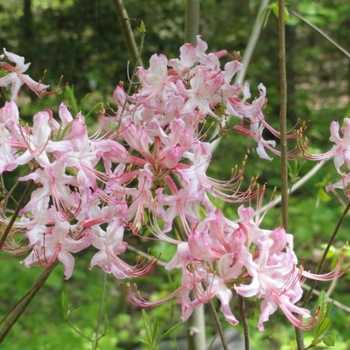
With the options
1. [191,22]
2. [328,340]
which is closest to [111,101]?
[191,22]

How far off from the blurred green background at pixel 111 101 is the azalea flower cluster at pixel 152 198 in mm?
1298

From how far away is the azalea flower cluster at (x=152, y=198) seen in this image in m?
0.62

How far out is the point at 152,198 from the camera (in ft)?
2.23

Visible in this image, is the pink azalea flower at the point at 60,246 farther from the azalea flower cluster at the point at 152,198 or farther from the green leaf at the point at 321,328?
the green leaf at the point at 321,328

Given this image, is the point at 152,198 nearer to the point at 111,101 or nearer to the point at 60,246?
the point at 60,246

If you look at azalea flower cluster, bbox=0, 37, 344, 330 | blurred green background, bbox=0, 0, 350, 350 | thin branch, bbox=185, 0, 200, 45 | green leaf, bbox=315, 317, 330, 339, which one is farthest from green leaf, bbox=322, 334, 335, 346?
blurred green background, bbox=0, 0, 350, 350

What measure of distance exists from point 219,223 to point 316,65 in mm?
4926

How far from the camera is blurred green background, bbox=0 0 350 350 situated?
2.38 m

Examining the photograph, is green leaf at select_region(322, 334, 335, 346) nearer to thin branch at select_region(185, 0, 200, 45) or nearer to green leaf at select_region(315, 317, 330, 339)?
green leaf at select_region(315, 317, 330, 339)

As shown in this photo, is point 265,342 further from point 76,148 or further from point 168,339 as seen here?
point 76,148

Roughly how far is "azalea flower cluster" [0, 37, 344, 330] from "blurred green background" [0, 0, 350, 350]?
130cm

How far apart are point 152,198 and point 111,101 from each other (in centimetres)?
281

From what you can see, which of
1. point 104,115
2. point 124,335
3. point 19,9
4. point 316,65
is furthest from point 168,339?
point 316,65

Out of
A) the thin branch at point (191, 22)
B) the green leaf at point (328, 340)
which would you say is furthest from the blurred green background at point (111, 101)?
the green leaf at point (328, 340)
